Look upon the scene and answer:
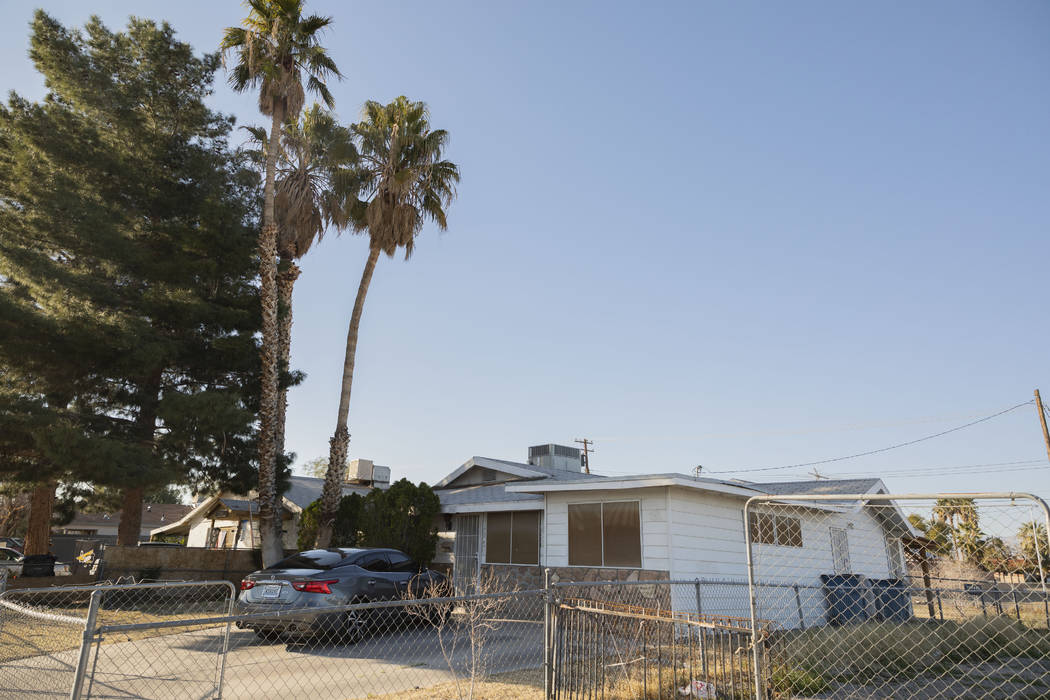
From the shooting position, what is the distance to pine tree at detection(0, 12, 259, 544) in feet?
49.2

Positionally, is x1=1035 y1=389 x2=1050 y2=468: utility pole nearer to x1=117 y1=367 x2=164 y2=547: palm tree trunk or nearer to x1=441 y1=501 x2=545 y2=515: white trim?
x1=441 y1=501 x2=545 y2=515: white trim

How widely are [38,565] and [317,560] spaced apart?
35.6 ft

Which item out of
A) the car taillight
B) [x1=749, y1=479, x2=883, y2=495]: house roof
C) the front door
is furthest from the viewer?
[x1=749, y1=479, x2=883, y2=495]: house roof

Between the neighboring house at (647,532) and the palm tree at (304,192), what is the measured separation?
23.9 feet

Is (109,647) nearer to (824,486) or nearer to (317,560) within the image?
(317,560)

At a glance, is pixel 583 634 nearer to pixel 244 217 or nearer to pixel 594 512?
pixel 594 512

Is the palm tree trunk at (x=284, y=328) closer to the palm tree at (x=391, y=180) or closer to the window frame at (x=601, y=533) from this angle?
the palm tree at (x=391, y=180)

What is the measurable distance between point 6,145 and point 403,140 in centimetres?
1066

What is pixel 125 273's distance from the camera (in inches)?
674

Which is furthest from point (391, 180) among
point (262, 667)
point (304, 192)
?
point (262, 667)

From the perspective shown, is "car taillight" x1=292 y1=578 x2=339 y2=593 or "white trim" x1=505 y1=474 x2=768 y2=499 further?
"white trim" x1=505 y1=474 x2=768 y2=499

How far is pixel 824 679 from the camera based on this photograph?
8.03 meters

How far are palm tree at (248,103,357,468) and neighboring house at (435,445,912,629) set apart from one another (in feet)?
23.9

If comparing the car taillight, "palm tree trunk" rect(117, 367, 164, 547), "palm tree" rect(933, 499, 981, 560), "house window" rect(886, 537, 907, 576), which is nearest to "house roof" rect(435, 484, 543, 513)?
the car taillight
